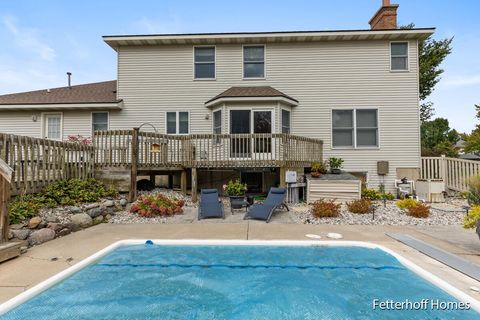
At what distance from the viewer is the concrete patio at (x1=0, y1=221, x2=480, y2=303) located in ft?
12.1

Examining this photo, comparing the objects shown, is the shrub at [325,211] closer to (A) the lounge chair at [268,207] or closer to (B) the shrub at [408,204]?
(A) the lounge chair at [268,207]

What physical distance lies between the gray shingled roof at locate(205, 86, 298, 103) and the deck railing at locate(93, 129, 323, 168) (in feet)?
6.65

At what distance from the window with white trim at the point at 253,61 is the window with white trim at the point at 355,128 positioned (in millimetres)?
3931

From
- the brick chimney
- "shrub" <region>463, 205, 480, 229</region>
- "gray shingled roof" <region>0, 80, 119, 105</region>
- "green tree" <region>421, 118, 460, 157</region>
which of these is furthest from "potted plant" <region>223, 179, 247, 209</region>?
"green tree" <region>421, 118, 460, 157</region>

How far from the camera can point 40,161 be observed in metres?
7.05

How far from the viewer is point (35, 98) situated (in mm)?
12758

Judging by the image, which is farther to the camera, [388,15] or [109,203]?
[388,15]

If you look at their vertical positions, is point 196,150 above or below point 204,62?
below

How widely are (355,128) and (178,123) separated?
809cm

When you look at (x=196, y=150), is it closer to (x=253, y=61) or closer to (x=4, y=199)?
(x=253, y=61)

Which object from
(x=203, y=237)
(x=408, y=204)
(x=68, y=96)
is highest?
(x=68, y=96)

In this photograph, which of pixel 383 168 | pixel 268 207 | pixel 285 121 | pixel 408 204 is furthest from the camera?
pixel 285 121

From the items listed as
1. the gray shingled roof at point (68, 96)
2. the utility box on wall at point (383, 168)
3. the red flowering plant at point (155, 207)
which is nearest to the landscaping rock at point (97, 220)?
the red flowering plant at point (155, 207)

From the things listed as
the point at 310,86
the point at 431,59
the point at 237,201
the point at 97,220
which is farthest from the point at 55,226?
the point at 431,59
